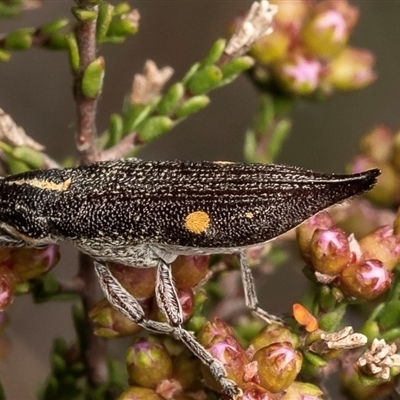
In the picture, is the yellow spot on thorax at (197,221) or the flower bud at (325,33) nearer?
the yellow spot on thorax at (197,221)

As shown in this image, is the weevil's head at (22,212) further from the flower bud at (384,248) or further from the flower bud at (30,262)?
the flower bud at (384,248)

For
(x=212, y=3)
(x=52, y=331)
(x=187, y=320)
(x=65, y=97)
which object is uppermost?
(x=187, y=320)

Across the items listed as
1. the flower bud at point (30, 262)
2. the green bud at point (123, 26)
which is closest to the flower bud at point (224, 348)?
the flower bud at point (30, 262)

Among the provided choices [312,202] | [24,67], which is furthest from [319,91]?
[24,67]

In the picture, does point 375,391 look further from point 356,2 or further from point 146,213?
point 356,2

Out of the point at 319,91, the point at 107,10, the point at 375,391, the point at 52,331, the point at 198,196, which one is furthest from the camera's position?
the point at 52,331

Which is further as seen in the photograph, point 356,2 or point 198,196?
point 356,2

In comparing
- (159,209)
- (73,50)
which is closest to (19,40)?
(73,50)
